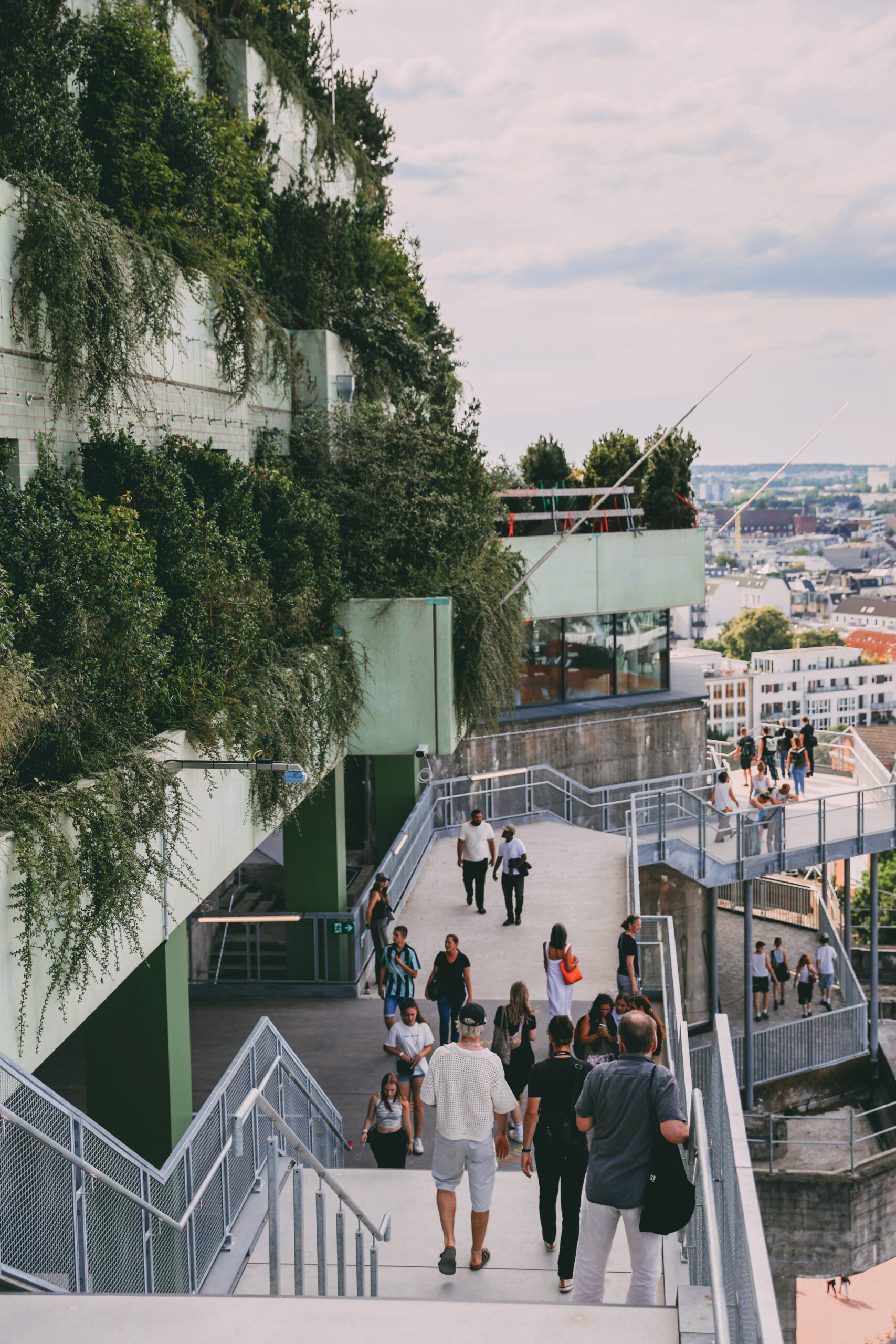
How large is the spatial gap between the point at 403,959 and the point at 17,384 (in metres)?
6.10

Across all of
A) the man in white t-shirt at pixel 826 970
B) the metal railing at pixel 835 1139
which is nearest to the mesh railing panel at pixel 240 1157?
the metal railing at pixel 835 1139

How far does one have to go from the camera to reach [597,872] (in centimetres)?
1878

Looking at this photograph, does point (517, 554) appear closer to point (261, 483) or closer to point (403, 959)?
point (261, 483)

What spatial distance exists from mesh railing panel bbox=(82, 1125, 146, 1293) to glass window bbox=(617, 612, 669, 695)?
22235 millimetres

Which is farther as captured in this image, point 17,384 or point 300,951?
point 300,951

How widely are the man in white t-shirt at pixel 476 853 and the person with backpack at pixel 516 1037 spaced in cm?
658

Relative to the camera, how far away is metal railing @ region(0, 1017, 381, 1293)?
529 centimetres

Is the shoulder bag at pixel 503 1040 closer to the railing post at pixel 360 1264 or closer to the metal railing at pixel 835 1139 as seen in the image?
the railing post at pixel 360 1264

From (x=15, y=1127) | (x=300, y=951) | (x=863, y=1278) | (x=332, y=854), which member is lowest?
(x=863, y=1278)

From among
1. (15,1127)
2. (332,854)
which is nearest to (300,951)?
(332,854)

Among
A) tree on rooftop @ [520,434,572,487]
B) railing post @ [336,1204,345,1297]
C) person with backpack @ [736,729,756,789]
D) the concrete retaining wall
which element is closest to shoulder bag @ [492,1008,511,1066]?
railing post @ [336,1204,345,1297]

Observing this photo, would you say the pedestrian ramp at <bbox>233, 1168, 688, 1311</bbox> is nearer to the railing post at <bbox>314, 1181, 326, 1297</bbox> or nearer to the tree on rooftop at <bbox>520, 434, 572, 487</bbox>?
the railing post at <bbox>314, 1181, 326, 1297</bbox>

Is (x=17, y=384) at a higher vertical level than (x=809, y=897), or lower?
higher

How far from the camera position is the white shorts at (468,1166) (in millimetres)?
6625
